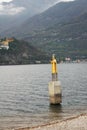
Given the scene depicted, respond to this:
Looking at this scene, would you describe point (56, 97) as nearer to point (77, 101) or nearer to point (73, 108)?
point (73, 108)

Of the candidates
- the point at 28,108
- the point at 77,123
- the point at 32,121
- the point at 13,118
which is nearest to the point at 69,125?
the point at 77,123

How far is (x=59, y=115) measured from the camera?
140ft

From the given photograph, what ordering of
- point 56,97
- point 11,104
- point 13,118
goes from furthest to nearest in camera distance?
point 11,104, point 56,97, point 13,118

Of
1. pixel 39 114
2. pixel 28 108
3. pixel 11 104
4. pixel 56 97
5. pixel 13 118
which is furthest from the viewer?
pixel 11 104

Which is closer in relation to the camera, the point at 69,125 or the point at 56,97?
the point at 69,125

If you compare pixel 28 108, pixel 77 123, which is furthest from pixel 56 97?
pixel 77 123

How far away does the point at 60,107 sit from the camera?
158 ft

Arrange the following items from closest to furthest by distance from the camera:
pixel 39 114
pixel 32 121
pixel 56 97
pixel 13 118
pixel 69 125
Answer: pixel 69 125 → pixel 32 121 → pixel 13 118 → pixel 39 114 → pixel 56 97

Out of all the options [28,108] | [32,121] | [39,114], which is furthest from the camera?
[28,108]

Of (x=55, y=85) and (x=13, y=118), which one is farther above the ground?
(x=55, y=85)

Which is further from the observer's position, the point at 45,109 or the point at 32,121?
the point at 45,109

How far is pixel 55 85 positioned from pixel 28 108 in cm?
619

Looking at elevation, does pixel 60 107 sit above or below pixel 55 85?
below

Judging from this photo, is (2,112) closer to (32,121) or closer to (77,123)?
(32,121)
